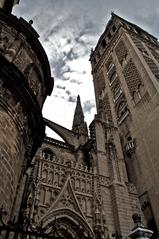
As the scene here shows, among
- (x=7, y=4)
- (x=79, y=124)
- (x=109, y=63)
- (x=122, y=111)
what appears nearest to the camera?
(x=7, y=4)

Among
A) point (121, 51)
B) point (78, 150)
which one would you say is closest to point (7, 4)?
point (78, 150)

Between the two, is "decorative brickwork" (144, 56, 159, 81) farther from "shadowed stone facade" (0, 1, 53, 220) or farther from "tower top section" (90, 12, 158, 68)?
"shadowed stone facade" (0, 1, 53, 220)

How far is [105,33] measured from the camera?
32.2 meters

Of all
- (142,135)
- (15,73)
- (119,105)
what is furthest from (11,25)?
(119,105)

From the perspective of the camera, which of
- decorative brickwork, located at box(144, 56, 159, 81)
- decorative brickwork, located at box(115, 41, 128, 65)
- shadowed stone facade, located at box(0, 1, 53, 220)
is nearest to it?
shadowed stone facade, located at box(0, 1, 53, 220)

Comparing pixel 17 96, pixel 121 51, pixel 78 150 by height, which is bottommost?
pixel 17 96

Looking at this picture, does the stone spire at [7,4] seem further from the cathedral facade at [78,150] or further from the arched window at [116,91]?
the arched window at [116,91]

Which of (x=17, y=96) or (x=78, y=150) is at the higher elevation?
(x=78, y=150)

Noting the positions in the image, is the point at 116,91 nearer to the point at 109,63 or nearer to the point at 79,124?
the point at 79,124

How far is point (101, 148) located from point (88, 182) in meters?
2.87

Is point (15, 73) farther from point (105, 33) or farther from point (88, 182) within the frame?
point (105, 33)

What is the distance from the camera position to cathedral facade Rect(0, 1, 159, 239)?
257 inches

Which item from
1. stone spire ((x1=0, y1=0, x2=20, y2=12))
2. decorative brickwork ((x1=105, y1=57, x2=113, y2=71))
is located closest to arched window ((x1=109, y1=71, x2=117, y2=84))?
decorative brickwork ((x1=105, y1=57, x2=113, y2=71))

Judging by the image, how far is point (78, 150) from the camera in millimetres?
18766
